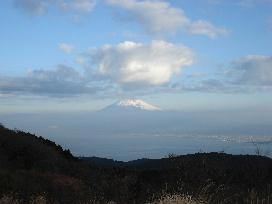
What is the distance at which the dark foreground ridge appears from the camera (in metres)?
18.5

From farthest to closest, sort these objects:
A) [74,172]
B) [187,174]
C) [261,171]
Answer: [74,172] < [261,171] < [187,174]

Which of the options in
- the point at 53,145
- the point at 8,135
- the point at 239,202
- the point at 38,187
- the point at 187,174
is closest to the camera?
the point at 239,202

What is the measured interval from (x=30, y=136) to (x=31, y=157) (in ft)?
24.4

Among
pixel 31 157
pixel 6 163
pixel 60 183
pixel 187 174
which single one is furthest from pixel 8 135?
pixel 187 174

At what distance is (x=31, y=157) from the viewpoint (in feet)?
106

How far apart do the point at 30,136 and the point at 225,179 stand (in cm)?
1888

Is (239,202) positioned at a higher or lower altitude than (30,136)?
lower

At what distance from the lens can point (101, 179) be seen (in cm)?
3097

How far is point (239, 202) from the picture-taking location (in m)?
14.4

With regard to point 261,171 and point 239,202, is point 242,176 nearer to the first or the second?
point 261,171

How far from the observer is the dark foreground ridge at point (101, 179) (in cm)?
1845

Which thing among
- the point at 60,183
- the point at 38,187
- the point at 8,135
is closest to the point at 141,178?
the point at 60,183

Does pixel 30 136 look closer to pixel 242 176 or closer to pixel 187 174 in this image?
pixel 242 176

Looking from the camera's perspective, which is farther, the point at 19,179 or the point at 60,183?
the point at 60,183
